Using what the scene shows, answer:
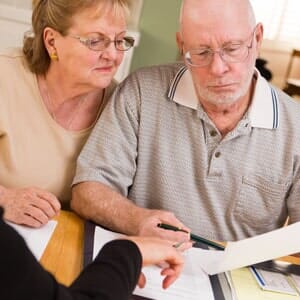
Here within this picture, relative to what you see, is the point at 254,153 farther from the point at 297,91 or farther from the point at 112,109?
the point at 297,91

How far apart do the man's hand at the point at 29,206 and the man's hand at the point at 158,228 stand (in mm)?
222

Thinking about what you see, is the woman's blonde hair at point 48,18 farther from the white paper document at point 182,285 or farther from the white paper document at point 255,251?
the white paper document at point 255,251

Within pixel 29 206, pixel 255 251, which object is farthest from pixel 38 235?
pixel 255 251

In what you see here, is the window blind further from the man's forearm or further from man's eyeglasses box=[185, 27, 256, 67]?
the man's forearm

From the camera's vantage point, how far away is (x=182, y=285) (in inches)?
41.3

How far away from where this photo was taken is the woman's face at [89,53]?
4.49 ft

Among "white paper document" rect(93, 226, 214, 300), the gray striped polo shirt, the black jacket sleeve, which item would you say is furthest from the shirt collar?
the black jacket sleeve

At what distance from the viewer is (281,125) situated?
143 cm

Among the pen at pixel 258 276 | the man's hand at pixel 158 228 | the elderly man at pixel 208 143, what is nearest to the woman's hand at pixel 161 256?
the man's hand at pixel 158 228

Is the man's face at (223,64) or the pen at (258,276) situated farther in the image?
the man's face at (223,64)

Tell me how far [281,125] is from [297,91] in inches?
178

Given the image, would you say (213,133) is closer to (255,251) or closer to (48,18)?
(255,251)

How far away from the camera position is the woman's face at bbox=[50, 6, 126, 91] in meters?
1.37

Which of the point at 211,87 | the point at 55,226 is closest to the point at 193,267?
the point at 55,226
